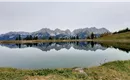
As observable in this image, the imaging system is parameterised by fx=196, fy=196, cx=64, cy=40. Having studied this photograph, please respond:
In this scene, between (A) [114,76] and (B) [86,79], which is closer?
(B) [86,79]

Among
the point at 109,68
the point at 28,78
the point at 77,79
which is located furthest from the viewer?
the point at 109,68

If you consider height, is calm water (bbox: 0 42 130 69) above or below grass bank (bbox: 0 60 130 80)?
below

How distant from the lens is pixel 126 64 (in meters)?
27.8

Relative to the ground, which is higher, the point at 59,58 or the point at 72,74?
the point at 72,74

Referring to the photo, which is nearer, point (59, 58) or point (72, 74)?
point (72, 74)

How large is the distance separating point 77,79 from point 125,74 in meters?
6.92

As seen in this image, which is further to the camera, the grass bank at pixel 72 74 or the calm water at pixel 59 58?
the calm water at pixel 59 58

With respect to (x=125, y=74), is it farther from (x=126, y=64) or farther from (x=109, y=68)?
(x=126, y=64)

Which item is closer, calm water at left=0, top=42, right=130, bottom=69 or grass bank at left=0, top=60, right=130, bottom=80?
grass bank at left=0, top=60, right=130, bottom=80

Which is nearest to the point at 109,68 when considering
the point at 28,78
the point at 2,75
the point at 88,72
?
the point at 88,72

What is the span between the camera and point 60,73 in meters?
21.7

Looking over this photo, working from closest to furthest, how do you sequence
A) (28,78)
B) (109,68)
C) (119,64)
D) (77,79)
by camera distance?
(28,78), (77,79), (109,68), (119,64)

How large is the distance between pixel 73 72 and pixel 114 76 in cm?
469

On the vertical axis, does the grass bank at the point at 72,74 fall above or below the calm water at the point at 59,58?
above
